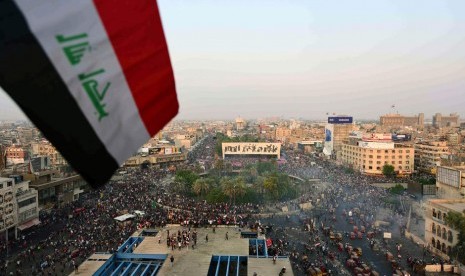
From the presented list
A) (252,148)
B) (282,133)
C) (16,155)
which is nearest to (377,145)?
(252,148)

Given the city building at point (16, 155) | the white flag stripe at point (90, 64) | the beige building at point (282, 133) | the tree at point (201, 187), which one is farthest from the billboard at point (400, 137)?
the white flag stripe at point (90, 64)

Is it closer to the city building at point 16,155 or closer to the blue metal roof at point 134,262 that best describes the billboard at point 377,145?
the blue metal roof at point 134,262

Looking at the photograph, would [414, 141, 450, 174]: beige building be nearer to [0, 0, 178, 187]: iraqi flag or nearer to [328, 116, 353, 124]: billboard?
[328, 116, 353, 124]: billboard

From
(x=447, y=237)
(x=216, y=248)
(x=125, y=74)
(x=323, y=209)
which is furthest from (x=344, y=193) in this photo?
(x=125, y=74)

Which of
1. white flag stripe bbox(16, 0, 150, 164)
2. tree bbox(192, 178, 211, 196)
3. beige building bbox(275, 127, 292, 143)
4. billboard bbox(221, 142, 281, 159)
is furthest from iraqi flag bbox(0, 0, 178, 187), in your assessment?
beige building bbox(275, 127, 292, 143)

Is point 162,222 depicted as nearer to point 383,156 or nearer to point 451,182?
point 451,182

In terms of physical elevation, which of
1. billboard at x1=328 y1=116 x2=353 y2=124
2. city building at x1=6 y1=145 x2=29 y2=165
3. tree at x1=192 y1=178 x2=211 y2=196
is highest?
billboard at x1=328 y1=116 x2=353 y2=124

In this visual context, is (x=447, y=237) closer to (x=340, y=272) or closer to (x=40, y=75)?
(x=340, y=272)
